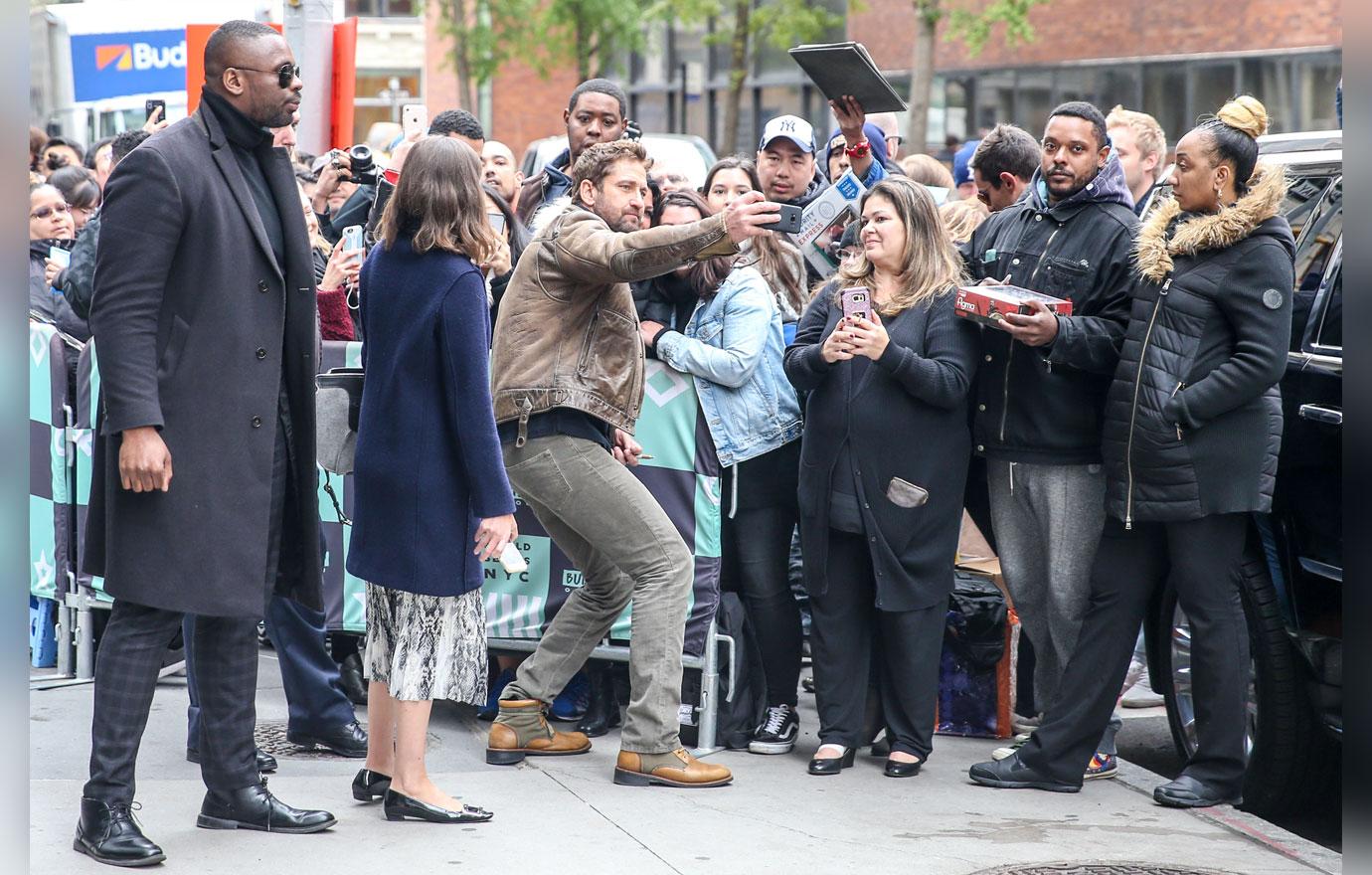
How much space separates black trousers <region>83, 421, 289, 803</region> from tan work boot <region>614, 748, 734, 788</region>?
49.8 inches

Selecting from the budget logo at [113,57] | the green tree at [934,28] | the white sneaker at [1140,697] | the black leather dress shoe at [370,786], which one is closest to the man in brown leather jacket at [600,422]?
the black leather dress shoe at [370,786]

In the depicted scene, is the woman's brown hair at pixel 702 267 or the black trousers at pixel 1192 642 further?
the woman's brown hair at pixel 702 267

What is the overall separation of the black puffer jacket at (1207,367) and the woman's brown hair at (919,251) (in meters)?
0.71

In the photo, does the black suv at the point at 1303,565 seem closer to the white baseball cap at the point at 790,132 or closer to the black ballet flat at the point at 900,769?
the black ballet flat at the point at 900,769

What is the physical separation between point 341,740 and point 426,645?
46.9 inches

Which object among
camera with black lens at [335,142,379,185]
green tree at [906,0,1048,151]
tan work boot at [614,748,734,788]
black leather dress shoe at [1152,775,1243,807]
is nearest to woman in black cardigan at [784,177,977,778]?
tan work boot at [614,748,734,788]

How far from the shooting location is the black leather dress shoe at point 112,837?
14.7 ft

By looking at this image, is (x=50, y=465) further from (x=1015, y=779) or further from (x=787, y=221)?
(x=1015, y=779)

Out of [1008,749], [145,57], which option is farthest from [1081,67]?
[1008,749]

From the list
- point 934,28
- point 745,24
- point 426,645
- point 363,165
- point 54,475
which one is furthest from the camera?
point 745,24

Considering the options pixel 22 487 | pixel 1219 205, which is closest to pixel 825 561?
pixel 1219 205

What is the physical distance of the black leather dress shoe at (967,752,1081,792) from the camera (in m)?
5.68

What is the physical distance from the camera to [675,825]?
5.12 m

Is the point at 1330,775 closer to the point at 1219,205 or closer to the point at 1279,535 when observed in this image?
the point at 1279,535
